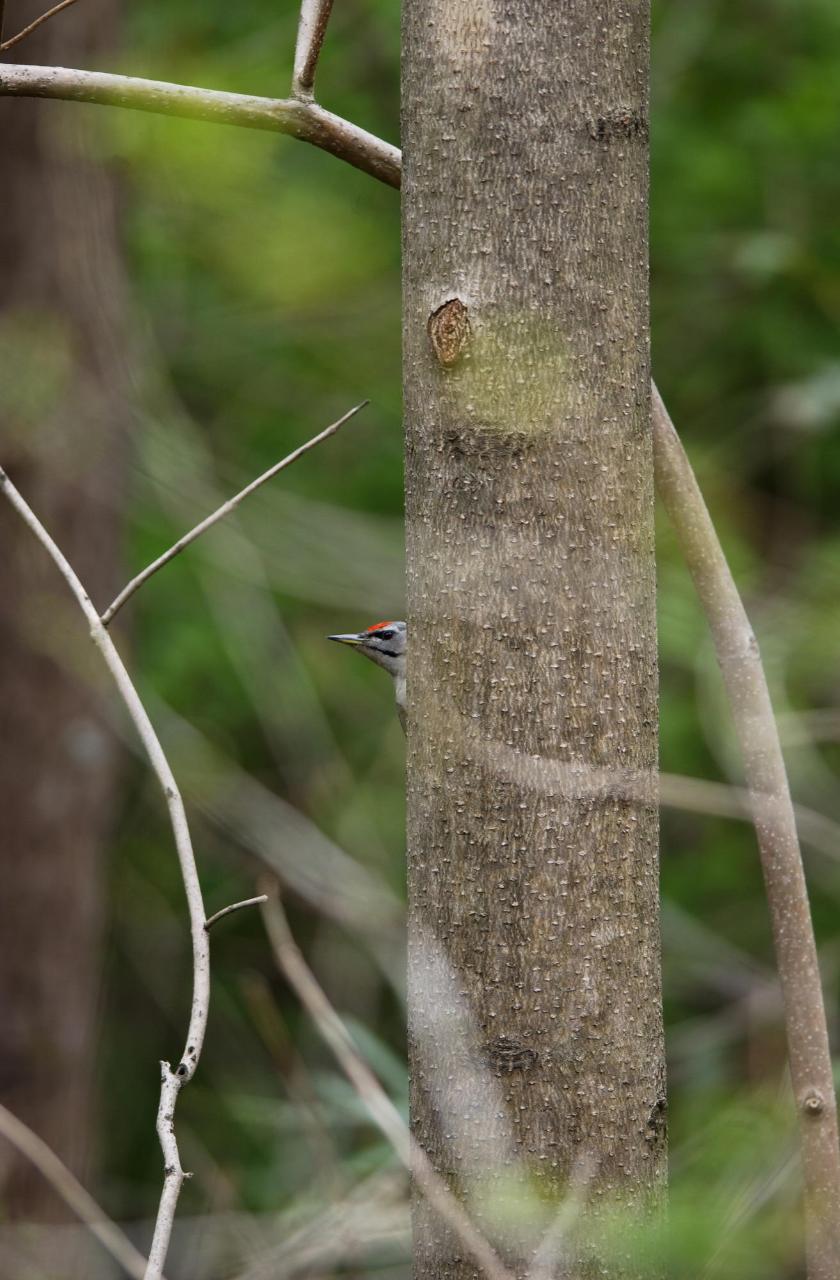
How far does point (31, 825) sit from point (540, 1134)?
5.59 meters

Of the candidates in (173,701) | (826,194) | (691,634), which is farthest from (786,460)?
→ (691,634)

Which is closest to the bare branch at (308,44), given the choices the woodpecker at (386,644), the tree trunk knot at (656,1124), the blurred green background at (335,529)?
the blurred green background at (335,529)

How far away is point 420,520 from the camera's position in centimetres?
168

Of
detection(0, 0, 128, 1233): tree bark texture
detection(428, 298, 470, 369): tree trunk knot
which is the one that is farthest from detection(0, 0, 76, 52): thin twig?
detection(0, 0, 128, 1233): tree bark texture

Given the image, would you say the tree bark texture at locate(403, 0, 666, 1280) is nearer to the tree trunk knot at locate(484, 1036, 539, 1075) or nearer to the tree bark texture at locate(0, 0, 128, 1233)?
the tree trunk knot at locate(484, 1036, 539, 1075)

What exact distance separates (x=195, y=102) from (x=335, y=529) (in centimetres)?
196

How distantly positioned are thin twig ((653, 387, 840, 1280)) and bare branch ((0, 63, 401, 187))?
0.65m

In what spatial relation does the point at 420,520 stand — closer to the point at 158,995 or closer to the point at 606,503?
the point at 606,503

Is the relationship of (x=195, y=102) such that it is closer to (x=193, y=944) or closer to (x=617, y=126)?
(x=617, y=126)

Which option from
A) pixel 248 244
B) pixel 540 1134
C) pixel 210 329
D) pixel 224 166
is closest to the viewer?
pixel 540 1134

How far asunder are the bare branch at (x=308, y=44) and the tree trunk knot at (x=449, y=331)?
0.52 m

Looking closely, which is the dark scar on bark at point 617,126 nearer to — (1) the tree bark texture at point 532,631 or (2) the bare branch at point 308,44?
(1) the tree bark texture at point 532,631

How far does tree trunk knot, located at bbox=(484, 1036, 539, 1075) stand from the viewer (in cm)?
160

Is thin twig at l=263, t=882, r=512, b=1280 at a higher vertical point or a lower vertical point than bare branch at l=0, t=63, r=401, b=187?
lower
